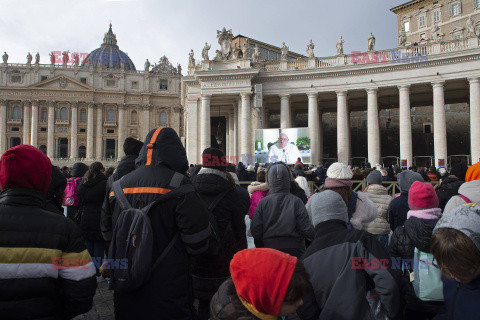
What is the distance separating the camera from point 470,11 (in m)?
36.8

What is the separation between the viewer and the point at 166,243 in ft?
9.25

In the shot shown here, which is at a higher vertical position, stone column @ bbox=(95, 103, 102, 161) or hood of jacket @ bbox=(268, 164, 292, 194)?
stone column @ bbox=(95, 103, 102, 161)

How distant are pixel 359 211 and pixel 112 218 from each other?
9.54ft

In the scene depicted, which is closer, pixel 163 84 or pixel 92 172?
pixel 92 172

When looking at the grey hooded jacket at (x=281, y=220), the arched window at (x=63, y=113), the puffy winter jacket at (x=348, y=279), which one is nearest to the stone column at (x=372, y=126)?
the grey hooded jacket at (x=281, y=220)

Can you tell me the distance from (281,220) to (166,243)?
6.29ft

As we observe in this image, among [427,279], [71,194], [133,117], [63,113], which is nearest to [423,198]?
[427,279]

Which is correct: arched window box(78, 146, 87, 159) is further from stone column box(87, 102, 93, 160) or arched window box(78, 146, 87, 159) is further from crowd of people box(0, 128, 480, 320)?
crowd of people box(0, 128, 480, 320)

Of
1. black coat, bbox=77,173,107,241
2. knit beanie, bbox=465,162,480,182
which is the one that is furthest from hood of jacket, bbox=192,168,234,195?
knit beanie, bbox=465,162,480,182

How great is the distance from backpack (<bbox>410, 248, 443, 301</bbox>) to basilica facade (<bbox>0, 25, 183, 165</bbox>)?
60.0m

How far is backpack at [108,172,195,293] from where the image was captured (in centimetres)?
263

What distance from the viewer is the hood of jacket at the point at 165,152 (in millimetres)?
3053

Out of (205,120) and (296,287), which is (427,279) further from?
(205,120)

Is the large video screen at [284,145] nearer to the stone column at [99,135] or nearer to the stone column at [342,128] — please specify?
the stone column at [342,128]
